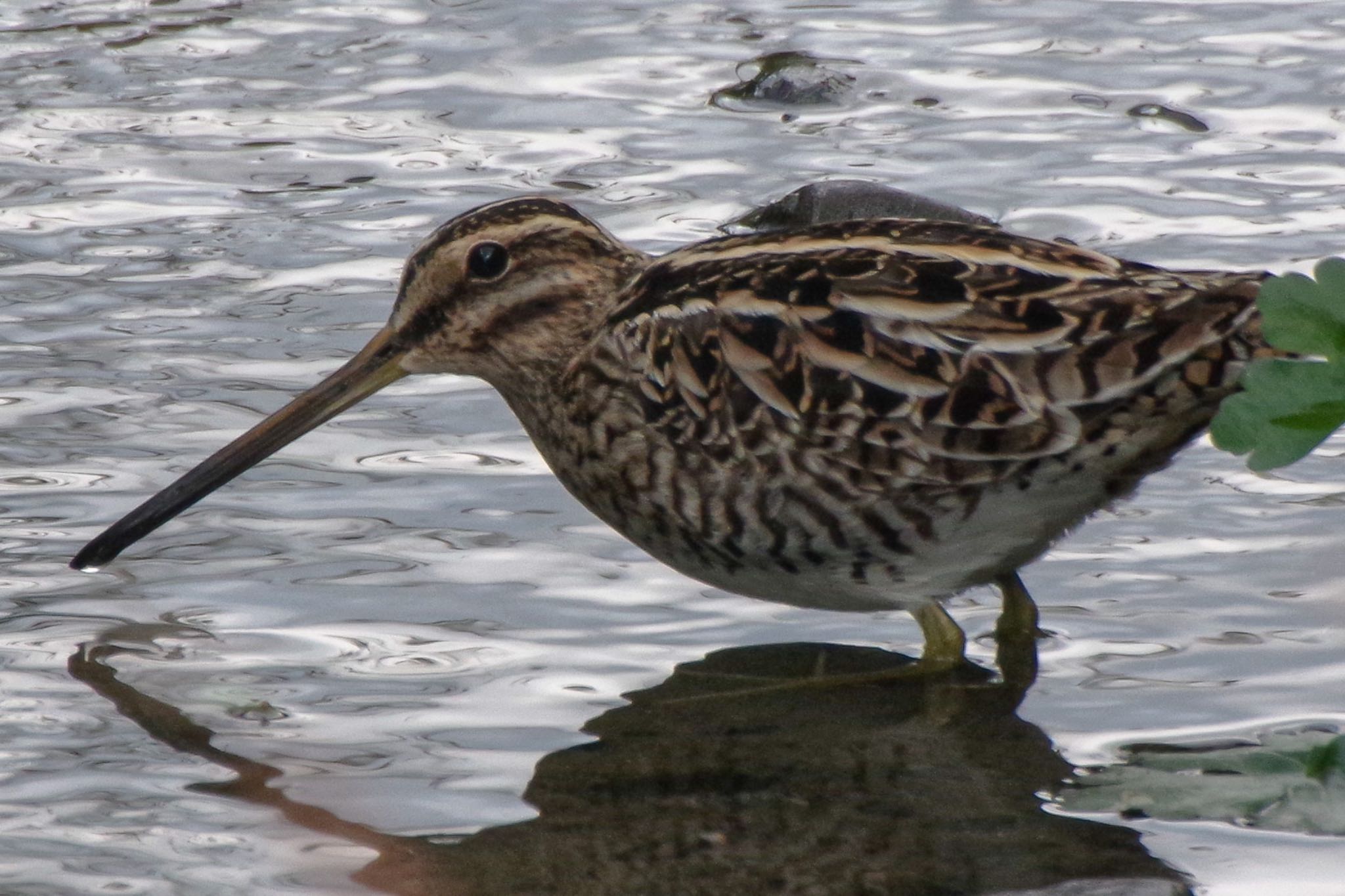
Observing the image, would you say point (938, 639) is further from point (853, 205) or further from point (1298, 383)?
point (853, 205)

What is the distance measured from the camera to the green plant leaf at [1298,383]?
13.0 ft

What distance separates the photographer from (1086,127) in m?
8.48

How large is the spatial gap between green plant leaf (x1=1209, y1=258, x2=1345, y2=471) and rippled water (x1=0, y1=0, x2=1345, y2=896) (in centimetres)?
87

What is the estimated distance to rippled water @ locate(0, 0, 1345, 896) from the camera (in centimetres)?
473

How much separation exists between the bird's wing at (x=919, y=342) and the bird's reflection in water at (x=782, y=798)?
0.59 m

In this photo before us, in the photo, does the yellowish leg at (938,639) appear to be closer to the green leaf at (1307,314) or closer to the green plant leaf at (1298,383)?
the green plant leaf at (1298,383)

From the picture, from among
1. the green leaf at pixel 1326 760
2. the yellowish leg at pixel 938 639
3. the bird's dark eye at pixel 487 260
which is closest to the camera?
the green leaf at pixel 1326 760

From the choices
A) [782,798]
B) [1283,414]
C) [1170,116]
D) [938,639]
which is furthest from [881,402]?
[1170,116]

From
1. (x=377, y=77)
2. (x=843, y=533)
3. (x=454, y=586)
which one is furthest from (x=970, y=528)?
(x=377, y=77)

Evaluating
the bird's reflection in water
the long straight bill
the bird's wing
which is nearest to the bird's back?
the bird's wing

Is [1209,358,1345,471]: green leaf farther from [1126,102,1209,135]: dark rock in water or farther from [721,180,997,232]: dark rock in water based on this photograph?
[1126,102,1209,135]: dark rock in water

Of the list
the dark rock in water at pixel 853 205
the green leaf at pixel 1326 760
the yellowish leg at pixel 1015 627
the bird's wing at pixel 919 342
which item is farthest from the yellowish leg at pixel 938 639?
the dark rock in water at pixel 853 205

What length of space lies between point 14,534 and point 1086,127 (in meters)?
4.60

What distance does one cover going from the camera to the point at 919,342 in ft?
16.4
